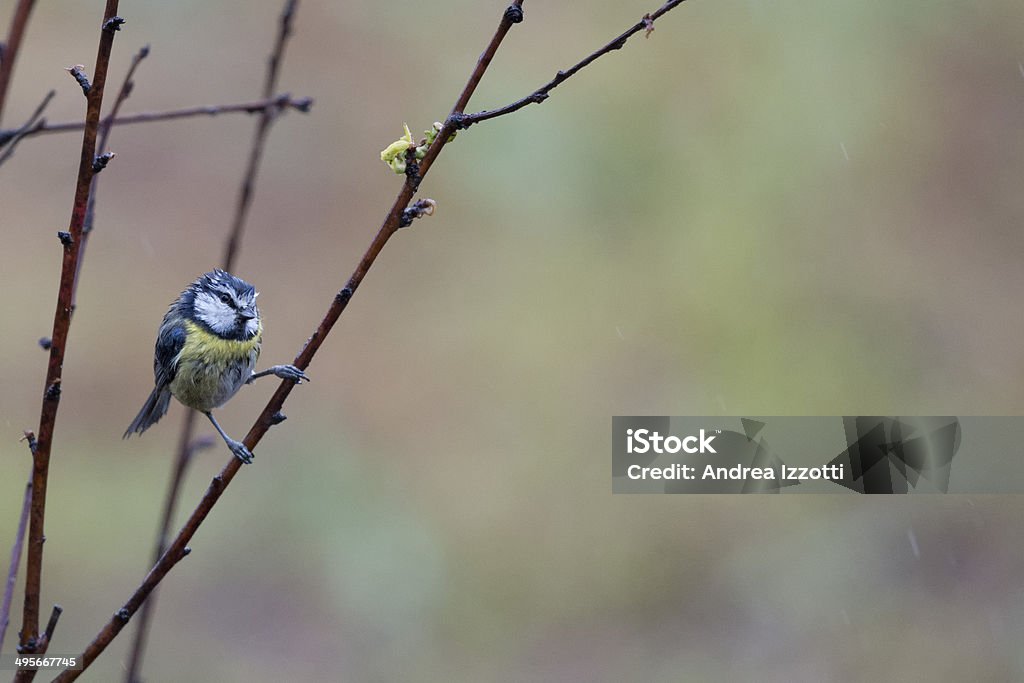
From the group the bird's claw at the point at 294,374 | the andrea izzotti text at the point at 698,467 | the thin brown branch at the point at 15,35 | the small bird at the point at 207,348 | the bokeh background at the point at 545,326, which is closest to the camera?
the thin brown branch at the point at 15,35

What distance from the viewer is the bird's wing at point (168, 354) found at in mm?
3271

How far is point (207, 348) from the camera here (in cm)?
325

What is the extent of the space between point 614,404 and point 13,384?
467 centimetres

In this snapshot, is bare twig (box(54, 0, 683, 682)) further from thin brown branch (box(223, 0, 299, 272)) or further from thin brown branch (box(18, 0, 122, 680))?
thin brown branch (box(223, 0, 299, 272))

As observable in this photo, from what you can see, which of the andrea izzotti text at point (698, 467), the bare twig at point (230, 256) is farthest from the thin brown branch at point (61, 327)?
the andrea izzotti text at point (698, 467)

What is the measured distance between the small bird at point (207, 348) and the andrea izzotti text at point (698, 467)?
3073 mm

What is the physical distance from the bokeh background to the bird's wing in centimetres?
340

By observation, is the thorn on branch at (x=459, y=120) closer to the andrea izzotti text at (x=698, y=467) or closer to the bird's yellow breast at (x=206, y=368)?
the bird's yellow breast at (x=206, y=368)

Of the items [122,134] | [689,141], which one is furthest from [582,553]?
[122,134]

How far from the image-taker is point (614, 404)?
791cm

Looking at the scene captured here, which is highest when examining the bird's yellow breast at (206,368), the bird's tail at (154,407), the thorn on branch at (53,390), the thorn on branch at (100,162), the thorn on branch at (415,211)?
the bird's yellow breast at (206,368)

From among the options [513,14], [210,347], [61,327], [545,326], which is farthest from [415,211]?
[545,326]

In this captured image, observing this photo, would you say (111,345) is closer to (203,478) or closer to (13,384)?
(13,384)

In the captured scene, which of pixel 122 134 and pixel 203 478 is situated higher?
pixel 122 134
